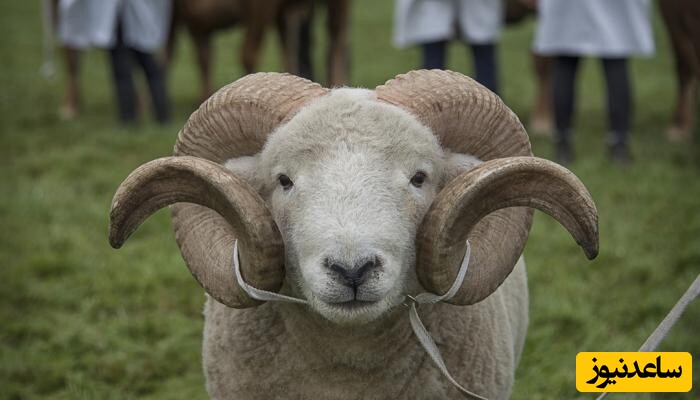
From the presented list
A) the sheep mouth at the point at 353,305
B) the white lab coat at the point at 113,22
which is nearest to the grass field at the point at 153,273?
the white lab coat at the point at 113,22

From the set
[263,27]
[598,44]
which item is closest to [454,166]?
[598,44]

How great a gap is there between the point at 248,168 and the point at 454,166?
0.60m

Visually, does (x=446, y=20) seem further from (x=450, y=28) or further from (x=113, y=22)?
(x=113, y=22)

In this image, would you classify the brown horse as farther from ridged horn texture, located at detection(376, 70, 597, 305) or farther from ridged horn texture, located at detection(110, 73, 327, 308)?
ridged horn texture, located at detection(376, 70, 597, 305)

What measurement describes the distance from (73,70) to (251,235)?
Answer: 7.65 meters

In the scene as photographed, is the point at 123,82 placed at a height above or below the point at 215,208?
below

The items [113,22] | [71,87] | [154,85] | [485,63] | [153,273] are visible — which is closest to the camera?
[153,273]

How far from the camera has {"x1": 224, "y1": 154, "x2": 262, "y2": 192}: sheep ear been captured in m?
2.66

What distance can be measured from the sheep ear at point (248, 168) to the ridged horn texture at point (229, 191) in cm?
3

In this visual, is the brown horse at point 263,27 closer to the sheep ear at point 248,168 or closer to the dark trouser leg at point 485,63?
the dark trouser leg at point 485,63

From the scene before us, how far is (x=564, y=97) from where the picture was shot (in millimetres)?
6742

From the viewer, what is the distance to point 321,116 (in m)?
2.47

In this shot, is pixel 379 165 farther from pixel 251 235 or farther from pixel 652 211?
pixel 652 211

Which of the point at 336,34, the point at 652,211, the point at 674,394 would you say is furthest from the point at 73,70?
A: the point at 674,394
